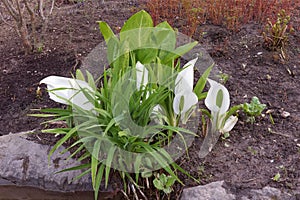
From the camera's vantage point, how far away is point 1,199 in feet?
8.43

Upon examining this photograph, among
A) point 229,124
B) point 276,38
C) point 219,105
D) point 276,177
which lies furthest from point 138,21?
point 276,38

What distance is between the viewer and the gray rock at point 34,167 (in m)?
2.49

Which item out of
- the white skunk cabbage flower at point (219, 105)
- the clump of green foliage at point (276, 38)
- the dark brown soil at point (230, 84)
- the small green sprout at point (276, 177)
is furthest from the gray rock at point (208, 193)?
the clump of green foliage at point (276, 38)

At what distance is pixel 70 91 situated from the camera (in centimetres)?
226

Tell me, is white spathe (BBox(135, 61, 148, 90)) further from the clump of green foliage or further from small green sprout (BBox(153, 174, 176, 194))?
the clump of green foliage

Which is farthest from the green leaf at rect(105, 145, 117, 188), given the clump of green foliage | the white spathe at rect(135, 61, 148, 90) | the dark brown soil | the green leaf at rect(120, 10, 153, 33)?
the clump of green foliage

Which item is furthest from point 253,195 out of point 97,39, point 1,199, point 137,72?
point 97,39

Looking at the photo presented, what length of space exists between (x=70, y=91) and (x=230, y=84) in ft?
4.27

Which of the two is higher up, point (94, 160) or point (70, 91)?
point (70, 91)

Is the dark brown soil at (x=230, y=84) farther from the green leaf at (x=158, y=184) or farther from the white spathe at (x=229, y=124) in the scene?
the green leaf at (x=158, y=184)

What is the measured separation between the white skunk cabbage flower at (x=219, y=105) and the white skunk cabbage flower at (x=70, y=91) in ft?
2.19

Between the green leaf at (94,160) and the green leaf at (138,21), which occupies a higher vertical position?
the green leaf at (138,21)

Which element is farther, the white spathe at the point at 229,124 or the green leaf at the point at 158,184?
the white spathe at the point at 229,124

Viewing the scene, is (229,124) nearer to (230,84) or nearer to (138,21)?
(230,84)
